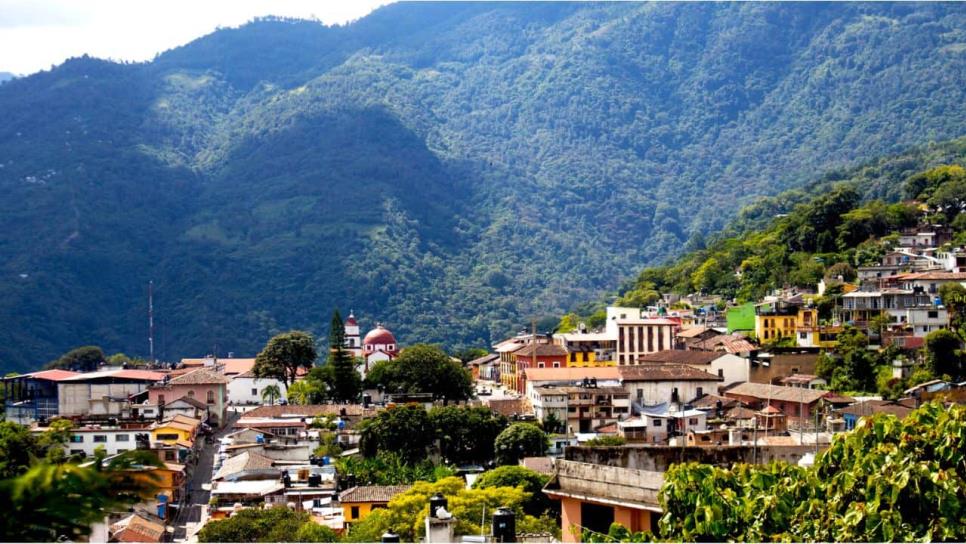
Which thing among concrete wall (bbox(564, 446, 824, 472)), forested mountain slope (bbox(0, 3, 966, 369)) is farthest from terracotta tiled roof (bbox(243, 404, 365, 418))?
forested mountain slope (bbox(0, 3, 966, 369))

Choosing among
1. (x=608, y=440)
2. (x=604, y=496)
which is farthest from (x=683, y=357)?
(x=604, y=496)

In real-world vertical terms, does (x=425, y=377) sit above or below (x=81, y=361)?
below

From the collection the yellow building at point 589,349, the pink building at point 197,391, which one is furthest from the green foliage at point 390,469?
the yellow building at point 589,349

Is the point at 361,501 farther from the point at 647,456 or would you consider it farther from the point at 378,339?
the point at 378,339

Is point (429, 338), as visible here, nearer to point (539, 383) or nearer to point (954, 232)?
point (954, 232)

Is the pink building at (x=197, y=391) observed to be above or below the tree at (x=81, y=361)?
below

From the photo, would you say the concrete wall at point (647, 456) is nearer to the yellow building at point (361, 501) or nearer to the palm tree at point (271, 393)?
the yellow building at point (361, 501)
